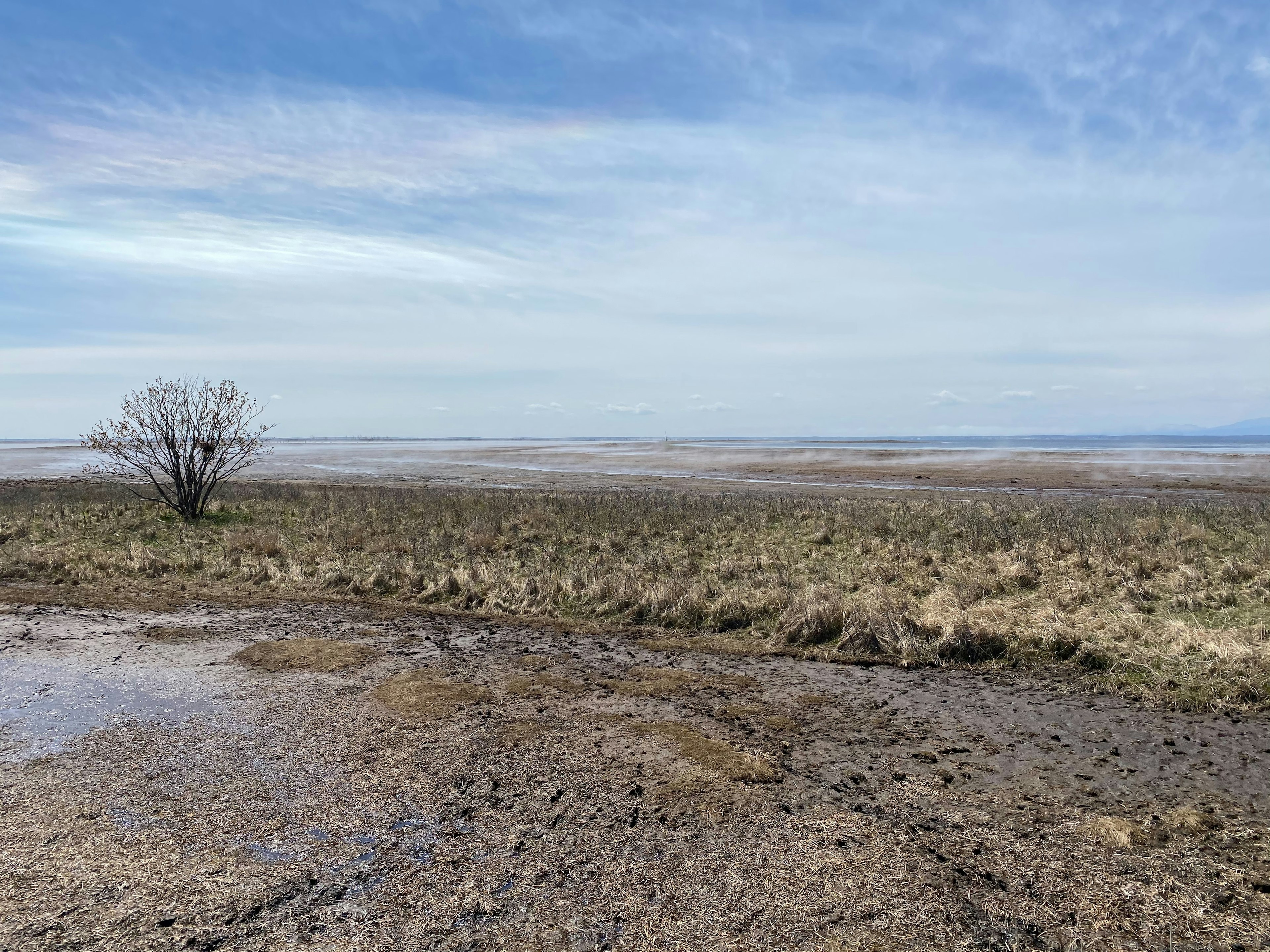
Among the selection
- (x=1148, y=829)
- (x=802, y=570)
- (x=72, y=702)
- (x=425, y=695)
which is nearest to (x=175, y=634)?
(x=72, y=702)

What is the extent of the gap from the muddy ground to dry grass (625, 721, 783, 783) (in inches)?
1.4

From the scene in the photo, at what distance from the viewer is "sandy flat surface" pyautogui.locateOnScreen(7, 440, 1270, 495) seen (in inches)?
1650

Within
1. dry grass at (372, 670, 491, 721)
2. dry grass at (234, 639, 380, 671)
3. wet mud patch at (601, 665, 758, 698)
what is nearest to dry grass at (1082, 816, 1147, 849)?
wet mud patch at (601, 665, 758, 698)

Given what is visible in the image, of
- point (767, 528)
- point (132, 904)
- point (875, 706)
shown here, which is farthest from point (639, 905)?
point (767, 528)

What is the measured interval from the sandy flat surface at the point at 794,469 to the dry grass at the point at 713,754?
31.8 metres

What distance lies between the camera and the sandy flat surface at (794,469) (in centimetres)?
4191

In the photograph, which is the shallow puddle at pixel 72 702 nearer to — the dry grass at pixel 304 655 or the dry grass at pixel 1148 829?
the dry grass at pixel 304 655

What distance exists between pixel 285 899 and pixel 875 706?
5272mm

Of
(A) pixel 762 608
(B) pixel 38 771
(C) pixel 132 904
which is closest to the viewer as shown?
(C) pixel 132 904

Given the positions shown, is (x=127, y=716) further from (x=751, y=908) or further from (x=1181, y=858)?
(x=1181, y=858)

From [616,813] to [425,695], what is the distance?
3.08m

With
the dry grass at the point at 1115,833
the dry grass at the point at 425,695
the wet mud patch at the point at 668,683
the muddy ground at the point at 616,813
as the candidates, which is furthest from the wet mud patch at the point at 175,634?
the dry grass at the point at 1115,833

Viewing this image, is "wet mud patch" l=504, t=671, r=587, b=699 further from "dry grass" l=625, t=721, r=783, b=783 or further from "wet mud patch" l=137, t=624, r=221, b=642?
"wet mud patch" l=137, t=624, r=221, b=642

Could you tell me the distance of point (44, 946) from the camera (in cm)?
382
